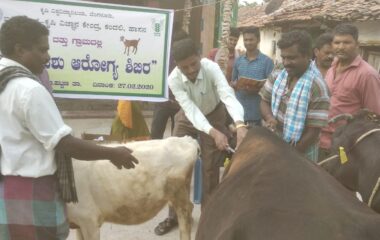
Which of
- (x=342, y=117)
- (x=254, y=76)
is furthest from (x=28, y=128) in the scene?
(x=254, y=76)

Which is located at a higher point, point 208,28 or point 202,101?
point 208,28

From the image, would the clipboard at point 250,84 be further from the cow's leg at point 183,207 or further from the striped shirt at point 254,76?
Answer: the cow's leg at point 183,207

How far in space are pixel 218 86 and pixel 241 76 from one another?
4.32 feet

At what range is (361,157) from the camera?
2729 mm

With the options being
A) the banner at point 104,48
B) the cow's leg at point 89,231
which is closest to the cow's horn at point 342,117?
the banner at point 104,48

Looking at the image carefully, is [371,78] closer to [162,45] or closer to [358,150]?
[358,150]

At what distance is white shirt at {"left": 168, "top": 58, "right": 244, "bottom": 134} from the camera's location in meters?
3.63

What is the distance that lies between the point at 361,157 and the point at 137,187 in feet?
A: 4.74

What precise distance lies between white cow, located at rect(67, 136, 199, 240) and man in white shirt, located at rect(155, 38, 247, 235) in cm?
40

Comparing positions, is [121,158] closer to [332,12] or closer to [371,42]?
[371,42]

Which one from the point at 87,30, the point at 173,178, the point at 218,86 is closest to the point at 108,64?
the point at 87,30

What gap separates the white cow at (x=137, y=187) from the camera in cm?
279

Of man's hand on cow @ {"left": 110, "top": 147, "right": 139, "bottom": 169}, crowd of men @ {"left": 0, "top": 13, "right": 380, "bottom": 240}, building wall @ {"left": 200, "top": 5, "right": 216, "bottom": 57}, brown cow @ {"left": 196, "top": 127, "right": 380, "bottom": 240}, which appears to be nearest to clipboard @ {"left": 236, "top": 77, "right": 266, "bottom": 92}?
crowd of men @ {"left": 0, "top": 13, "right": 380, "bottom": 240}

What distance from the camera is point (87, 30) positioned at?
4066 mm
